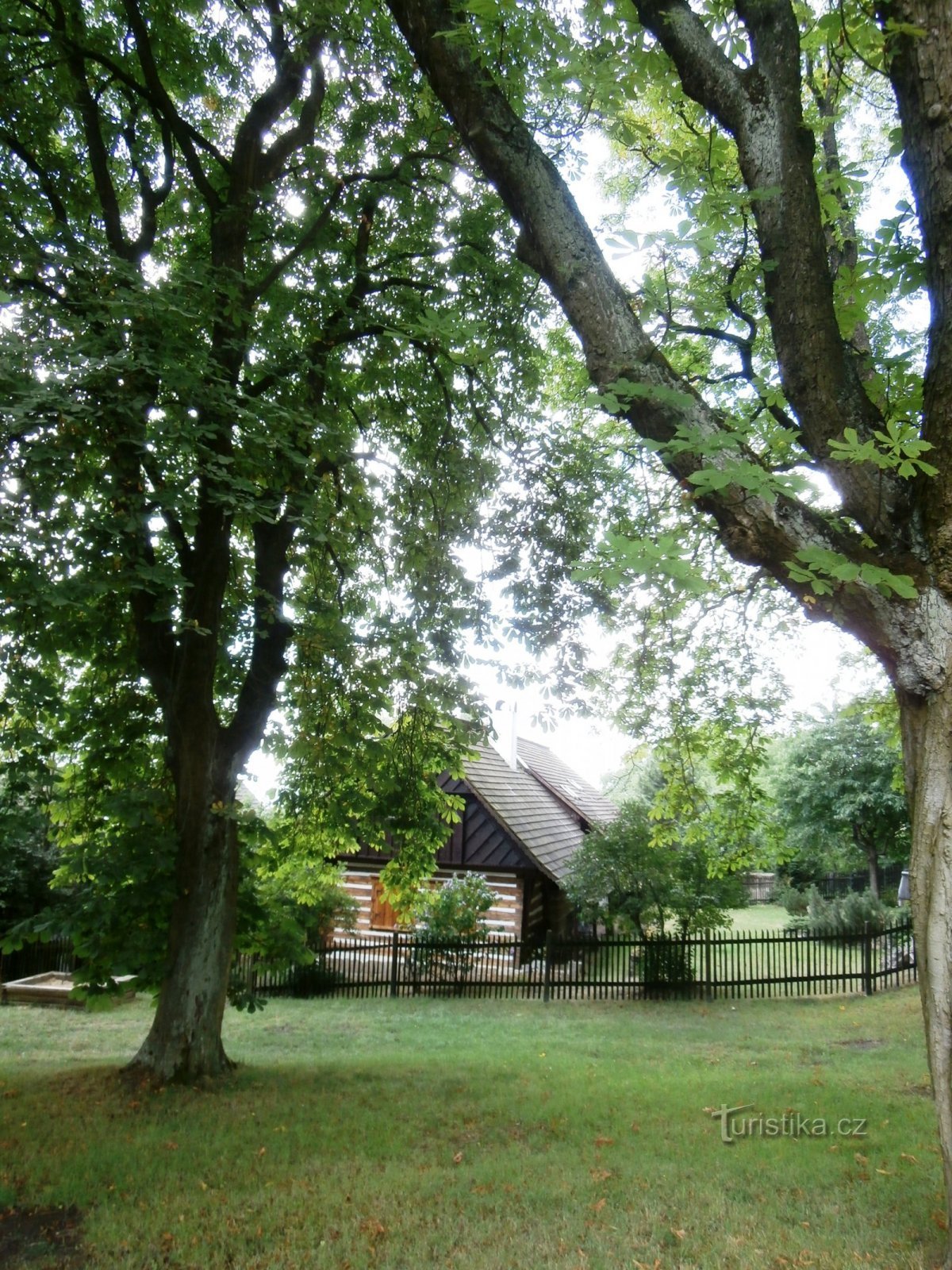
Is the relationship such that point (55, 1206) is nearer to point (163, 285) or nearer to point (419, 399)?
point (163, 285)

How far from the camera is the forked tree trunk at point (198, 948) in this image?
8.29 m

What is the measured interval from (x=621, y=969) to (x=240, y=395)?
14.6 metres

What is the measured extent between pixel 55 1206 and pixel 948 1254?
5008 mm

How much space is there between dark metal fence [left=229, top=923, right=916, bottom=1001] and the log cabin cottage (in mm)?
1043

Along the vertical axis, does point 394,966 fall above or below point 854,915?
below

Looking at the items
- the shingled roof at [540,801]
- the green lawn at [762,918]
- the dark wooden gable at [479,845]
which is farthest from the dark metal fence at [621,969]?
the green lawn at [762,918]

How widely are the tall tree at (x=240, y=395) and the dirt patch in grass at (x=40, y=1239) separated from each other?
298 cm

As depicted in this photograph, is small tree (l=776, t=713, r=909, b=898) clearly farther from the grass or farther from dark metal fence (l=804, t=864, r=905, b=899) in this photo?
the grass

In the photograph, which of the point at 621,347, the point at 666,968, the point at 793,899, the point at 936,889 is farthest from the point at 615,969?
the point at 793,899

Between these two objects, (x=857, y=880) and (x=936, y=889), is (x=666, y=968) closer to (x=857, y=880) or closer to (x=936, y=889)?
(x=936, y=889)

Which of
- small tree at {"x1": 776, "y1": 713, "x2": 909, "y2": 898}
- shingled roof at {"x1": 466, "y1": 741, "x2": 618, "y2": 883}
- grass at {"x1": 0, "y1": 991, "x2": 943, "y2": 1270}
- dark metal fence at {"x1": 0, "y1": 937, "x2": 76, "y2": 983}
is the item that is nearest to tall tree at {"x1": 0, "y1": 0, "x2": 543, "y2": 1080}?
grass at {"x1": 0, "y1": 991, "x2": 943, "y2": 1270}

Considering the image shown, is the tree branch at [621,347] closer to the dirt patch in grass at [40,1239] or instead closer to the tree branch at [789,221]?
the tree branch at [789,221]

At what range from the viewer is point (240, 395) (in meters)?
6.43

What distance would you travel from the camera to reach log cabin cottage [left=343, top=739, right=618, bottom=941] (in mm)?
20453
